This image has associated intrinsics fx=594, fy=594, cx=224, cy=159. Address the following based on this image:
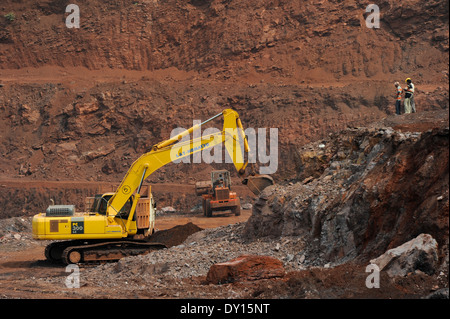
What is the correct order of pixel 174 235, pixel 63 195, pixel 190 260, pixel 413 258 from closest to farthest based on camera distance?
pixel 413 258 → pixel 190 260 → pixel 174 235 → pixel 63 195

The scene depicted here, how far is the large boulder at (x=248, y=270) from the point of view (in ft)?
35.9

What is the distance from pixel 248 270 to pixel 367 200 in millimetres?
2725

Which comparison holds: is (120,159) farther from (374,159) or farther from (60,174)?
(374,159)

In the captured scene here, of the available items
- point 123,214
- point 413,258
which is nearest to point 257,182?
point 123,214

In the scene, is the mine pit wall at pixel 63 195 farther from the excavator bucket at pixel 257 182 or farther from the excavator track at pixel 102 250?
the excavator bucket at pixel 257 182

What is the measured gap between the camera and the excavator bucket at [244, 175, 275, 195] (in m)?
16.6

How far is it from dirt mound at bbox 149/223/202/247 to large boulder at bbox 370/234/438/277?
10.1m

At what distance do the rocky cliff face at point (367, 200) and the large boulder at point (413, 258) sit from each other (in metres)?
0.32

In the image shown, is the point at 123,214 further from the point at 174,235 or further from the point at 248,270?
the point at 248,270

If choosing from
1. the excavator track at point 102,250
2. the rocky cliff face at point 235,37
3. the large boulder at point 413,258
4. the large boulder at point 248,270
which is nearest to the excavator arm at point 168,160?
the excavator track at point 102,250

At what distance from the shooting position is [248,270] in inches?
431

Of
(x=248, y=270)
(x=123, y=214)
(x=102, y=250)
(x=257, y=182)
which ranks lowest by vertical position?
(x=102, y=250)

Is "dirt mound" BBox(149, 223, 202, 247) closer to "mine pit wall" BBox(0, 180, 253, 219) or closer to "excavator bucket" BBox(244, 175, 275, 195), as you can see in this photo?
"excavator bucket" BBox(244, 175, 275, 195)
